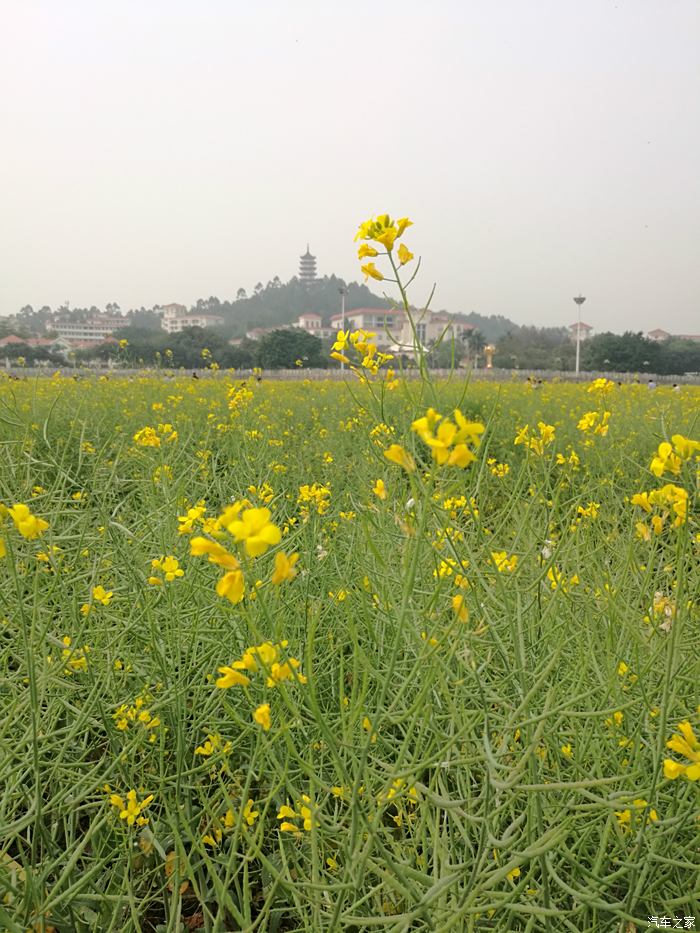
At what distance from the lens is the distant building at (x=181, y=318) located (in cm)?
7006

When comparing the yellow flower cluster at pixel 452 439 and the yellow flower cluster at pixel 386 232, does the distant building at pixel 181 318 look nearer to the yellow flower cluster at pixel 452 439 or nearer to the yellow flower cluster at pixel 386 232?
the yellow flower cluster at pixel 386 232

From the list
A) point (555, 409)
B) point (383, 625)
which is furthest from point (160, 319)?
point (383, 625)

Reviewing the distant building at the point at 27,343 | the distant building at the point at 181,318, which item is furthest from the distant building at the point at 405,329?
the distant building at the point at 181,318

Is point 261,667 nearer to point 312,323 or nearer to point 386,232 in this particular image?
point 386,232

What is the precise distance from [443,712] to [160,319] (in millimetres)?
77807

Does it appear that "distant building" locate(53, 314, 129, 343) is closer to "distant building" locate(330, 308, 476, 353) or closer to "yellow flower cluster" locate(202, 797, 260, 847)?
"distant building" locate(330, 308, 476, 353)

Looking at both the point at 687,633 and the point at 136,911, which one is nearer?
the point at 136,911

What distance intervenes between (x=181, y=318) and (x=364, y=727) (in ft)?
251

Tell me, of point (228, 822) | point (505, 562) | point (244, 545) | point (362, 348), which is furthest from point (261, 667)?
point (505, 562)

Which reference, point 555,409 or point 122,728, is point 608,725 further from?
point 555,409

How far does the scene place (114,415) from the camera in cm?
488

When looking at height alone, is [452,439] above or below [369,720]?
above

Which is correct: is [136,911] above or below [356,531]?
below

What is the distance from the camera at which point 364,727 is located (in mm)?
944
